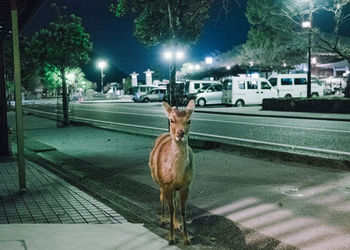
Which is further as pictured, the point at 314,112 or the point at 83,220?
the point at 314,112

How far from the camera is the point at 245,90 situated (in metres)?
29.0

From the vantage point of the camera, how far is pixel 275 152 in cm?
898

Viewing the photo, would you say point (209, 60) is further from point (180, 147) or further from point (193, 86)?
point (180, 147)

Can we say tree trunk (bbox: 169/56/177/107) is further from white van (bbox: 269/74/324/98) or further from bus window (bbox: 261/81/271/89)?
white van (bbox: 269/74/324/98)

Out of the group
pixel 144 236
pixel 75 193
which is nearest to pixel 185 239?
pixel 144 236

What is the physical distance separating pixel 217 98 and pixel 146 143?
20991mm

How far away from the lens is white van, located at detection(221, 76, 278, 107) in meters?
28.6

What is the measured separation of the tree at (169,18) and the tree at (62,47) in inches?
226

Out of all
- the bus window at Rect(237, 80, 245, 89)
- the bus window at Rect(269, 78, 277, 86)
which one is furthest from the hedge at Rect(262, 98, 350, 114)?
the bus window at Rect(269, 78, 277, 86)

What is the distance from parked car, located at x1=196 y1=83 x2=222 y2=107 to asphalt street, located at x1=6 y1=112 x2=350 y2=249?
838 inches

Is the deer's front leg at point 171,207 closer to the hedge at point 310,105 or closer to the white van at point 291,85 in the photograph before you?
the hedge at point 310,105

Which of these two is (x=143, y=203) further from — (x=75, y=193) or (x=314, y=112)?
(x=314, y=112)

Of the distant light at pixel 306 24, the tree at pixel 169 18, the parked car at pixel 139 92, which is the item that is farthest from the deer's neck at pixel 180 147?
the parked car at pixel 139 92

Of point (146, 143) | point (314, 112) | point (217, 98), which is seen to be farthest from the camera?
point (217, 98)
